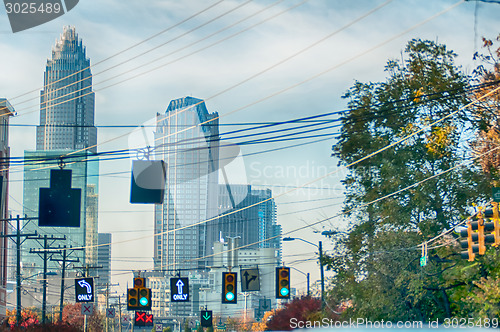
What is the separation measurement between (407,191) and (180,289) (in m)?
14.9

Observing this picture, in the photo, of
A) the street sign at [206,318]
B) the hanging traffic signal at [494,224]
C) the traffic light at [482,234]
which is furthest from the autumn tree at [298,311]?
the hanging traffic signal at [494,224]

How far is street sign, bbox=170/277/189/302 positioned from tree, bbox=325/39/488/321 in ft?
29.7

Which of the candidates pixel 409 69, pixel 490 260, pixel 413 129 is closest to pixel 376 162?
pixel 413 129

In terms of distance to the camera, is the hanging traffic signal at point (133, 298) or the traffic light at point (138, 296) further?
the hanging traffic signal at point (133, 298)

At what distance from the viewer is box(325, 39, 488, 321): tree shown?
40.0m

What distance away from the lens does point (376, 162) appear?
4259cm

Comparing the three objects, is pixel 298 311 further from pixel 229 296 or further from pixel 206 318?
pixel 229 296

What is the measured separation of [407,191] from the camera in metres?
41.0

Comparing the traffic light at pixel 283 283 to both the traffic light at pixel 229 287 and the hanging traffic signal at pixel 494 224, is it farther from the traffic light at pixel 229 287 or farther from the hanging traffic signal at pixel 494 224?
the hanging traffic signal at pixel 494 224

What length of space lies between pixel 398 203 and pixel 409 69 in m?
7.75

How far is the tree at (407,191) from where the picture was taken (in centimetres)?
3997

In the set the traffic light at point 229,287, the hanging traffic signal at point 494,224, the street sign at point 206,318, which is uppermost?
the hanging traffic signal at point 494,224

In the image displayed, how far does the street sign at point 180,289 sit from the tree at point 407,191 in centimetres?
905

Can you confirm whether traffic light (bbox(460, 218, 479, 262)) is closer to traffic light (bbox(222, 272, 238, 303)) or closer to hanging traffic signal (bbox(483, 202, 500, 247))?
hanging traffic signal (bbox(483, 202, 500, 247))
